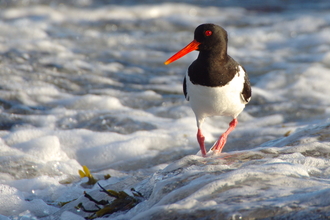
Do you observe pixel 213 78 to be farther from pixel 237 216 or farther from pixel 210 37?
pixel 237 216

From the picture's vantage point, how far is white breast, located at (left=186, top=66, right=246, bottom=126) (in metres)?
4.04

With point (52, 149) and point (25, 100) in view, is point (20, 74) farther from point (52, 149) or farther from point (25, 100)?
point (52, 149)

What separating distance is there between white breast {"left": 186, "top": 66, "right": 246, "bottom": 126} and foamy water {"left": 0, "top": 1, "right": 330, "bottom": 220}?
1.60 feet

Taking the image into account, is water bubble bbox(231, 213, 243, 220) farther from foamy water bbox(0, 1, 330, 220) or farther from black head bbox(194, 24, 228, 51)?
black head bbox(194, 24, 228, 51)

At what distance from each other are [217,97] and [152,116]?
247 centimetres

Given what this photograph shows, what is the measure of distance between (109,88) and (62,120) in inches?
62.3

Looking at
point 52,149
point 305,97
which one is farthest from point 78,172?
point 305,97

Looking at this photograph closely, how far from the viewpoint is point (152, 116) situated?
252 inches

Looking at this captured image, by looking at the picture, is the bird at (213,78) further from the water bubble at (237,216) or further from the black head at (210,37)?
the water bubble at (237,216)

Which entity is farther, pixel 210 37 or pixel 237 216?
pixel 210 37

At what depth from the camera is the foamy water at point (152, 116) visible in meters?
2.85

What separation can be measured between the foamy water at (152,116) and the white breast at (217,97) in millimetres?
488

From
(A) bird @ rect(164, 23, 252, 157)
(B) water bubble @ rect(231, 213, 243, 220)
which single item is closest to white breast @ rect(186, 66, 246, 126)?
(A) bird @ rect(164, 23, 252, 157)

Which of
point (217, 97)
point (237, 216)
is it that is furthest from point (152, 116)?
point (237, 216)
